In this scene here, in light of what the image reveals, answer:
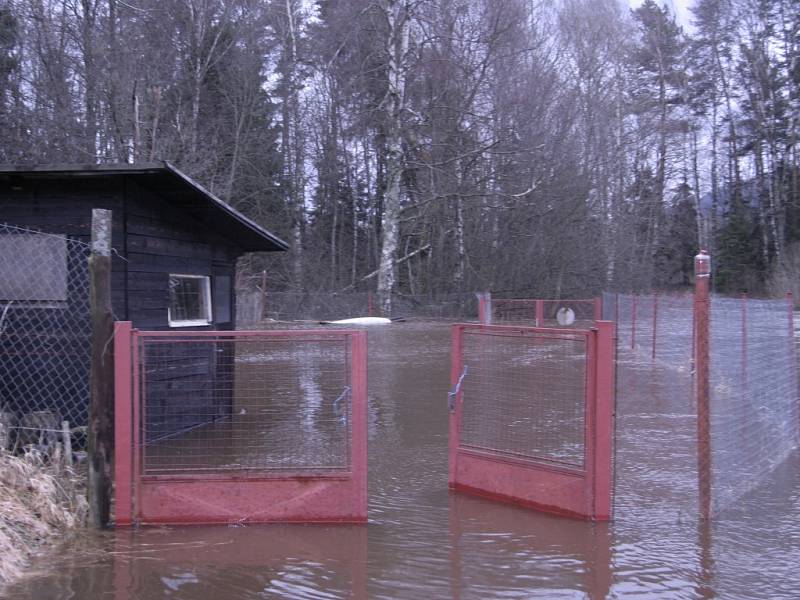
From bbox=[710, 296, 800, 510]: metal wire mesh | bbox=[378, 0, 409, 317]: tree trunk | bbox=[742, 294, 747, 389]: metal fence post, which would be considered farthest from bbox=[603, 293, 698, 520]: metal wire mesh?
bbox=[378, 0, 409, 317]: tree trunk

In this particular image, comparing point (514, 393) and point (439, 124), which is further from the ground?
point (439, 124)

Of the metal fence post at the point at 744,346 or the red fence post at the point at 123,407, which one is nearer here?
the red fence post at the point at 123,407

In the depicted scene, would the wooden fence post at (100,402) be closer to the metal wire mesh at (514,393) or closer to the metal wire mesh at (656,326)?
the metal wire mesh at (514,393)

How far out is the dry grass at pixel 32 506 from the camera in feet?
18.5

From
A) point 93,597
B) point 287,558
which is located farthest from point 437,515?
point 93,597

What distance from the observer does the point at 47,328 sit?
866 centimetres

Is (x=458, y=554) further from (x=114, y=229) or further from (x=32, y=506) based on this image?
(x=114, y=229)

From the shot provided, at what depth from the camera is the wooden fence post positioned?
637 centimetres

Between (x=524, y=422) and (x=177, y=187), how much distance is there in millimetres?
4764

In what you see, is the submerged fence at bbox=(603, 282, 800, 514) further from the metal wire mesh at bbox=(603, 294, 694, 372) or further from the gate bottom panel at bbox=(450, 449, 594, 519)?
the metal wire mesh at bbox=(603, 294, 694, 372)

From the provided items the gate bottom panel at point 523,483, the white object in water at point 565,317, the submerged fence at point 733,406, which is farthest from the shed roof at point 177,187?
the white object in water at point 565,317

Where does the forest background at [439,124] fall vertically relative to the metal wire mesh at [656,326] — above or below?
Result: above

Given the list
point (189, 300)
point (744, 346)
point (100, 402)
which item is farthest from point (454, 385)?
point (189, 300)

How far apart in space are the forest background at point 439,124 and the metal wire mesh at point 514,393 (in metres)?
18.6
